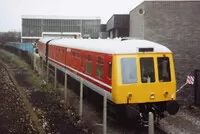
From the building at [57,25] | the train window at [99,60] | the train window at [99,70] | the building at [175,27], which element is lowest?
the train window at [99,70]

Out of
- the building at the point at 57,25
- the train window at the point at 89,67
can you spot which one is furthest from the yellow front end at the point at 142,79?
the building at the point at 57,25

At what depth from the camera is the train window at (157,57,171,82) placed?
11109 millimetres

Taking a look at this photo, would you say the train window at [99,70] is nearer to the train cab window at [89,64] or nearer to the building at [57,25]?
the train cab window at [89,64]

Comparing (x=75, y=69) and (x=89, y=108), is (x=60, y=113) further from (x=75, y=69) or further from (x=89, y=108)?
(x=75, y=69)

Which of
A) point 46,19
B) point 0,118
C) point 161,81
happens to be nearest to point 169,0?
point 161,81

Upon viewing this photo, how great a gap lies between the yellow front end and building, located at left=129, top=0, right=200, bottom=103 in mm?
14671

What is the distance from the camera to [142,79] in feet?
35.4

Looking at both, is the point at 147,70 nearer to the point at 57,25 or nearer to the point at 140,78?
the point at 140,78

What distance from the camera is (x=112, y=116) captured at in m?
11.6

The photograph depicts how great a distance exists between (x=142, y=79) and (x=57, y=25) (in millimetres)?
98614

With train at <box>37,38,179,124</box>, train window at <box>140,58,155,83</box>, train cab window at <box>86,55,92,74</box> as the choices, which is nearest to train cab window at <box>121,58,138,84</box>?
train at <box>37,38,179,124</box>

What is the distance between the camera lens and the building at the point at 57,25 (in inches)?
4151

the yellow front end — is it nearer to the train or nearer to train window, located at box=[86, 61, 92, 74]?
the train

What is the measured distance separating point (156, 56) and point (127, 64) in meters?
0.99
